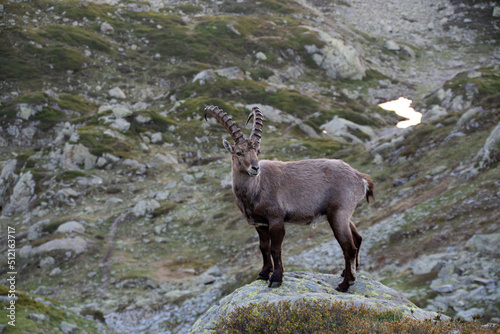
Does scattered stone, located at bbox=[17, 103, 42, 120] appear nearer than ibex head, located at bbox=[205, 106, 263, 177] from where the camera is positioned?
No

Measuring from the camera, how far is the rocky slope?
2264 cm

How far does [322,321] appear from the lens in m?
8.29

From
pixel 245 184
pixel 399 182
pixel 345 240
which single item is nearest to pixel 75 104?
pixel 399 182

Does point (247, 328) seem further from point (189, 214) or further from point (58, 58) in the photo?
point (58, 58)

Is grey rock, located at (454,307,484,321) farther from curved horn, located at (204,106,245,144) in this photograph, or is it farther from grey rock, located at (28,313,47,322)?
grey rock, located at (28,313,47,322)

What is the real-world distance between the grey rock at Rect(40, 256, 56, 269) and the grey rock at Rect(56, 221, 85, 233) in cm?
377

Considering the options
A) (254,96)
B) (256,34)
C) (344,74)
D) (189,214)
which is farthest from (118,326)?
→ (256,34)

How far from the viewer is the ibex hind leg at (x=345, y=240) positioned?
10891 millimetres

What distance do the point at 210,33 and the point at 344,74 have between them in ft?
121

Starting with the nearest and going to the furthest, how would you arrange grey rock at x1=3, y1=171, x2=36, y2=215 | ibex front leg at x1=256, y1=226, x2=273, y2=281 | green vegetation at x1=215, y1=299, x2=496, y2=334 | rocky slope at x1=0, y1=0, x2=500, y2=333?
green vegetation at x1=215, y1=299, x2=496, y2=334
ibex front leg at x1=256, y1=226, x2=273, y2=281
rocky slope at x1=0, y1=0, x2=500, y2=333
grey rock at x1=3, y1=171, x2=36, y2=215

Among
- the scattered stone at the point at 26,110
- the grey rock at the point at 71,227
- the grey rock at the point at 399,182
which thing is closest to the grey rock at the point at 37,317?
the grey rock at the point at 71,227

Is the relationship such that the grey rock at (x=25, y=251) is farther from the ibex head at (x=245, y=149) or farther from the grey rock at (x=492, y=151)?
the grey rock at (x=492, y=151)

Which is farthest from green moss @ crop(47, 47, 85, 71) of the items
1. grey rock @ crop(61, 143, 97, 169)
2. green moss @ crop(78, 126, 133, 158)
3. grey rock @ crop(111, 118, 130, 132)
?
grey rock @ crop(61, 143, 97, 169)

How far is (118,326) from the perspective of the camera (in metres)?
22.2
